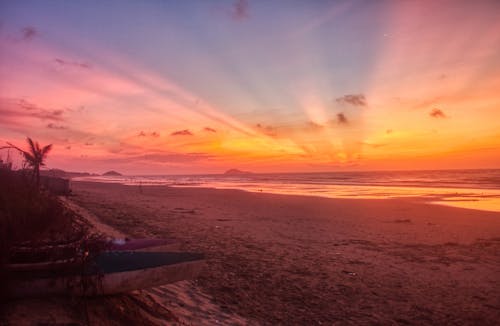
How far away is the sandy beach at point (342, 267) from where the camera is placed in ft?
24.9

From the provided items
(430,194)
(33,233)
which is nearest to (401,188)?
(430,194)

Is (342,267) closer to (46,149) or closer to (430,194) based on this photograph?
(46,149)

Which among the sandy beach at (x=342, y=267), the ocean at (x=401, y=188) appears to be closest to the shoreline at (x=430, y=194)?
the ocean at (x=401, y=188)

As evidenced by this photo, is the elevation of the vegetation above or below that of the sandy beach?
above

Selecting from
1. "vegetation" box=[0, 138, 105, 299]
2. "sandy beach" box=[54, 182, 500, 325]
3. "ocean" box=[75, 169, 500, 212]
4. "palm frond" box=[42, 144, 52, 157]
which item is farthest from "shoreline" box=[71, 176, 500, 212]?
"vegetation" box=[0, 138, 105, 299]

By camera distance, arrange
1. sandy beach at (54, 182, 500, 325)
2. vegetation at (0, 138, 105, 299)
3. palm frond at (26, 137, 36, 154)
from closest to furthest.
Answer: vegetation at (0, 138, 105, 299) < sandy beach at (54, 182, 500, 325) < palm frond at (26, 137, 36, 154)

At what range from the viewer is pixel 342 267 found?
1076 centimetres

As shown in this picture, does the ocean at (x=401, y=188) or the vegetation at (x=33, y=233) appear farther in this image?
the ocean at (x=401, y=188)

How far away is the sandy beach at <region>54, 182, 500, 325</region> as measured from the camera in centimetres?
759

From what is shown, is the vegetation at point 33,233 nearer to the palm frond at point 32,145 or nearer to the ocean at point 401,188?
the palm frond at point 32,145

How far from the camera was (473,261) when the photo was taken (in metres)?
11.4

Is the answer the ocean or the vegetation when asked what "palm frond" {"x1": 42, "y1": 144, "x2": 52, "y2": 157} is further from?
the ocean

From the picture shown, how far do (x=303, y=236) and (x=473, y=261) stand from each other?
20.1 ft

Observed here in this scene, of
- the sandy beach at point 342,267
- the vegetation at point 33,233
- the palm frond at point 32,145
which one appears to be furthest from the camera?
the palm frond at point 32,145
